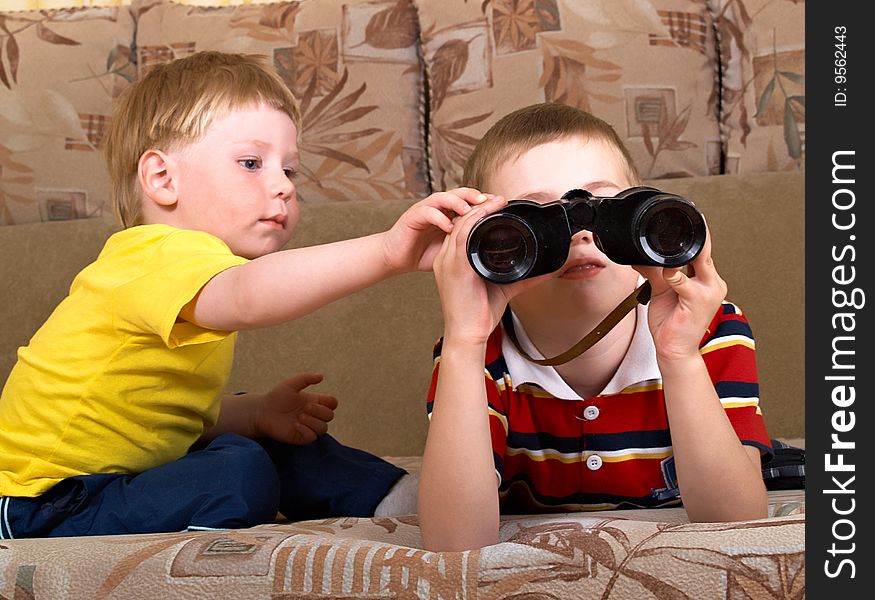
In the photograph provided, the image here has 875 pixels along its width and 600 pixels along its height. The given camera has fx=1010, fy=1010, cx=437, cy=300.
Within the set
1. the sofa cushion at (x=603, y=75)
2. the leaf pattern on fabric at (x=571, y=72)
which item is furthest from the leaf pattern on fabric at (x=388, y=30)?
the leaf pattern on fabric at (x=571, y=72)

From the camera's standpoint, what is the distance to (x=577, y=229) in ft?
3.04

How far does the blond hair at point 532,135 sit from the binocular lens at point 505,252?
286 millimetres

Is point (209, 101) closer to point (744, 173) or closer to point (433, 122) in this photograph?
point (433, 122)

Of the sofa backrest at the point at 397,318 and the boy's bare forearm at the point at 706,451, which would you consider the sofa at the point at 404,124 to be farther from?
the boy's bare forearm at the point at 706,451

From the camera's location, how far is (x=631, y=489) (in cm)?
117

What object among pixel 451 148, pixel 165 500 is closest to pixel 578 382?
pixel 165 500

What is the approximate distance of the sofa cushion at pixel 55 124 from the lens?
2229mm

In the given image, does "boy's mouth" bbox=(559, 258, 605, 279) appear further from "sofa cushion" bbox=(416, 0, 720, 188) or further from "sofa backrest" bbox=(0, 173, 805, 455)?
"sofa cushion" bbox=(416, 0, 720, 188)

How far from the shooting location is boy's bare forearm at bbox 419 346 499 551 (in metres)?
0.97

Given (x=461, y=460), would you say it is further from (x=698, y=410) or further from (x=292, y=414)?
(x=292, y=414)

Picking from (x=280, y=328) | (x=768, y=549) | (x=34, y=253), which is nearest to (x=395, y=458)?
(x=280, y=328)

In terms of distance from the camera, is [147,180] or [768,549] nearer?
[768,549]
